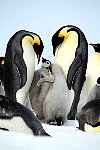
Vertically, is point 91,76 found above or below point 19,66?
below

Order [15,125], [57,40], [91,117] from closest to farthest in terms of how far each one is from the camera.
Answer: [15,125] → [91,117] → [57,40]

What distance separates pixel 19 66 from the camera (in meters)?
4.92

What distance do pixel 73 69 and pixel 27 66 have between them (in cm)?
52

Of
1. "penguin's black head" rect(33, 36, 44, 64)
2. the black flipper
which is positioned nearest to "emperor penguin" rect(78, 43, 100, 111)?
the black flipper

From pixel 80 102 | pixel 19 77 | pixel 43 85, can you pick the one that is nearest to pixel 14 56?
pixel 19 77

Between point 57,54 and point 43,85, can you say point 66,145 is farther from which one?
point 57,54

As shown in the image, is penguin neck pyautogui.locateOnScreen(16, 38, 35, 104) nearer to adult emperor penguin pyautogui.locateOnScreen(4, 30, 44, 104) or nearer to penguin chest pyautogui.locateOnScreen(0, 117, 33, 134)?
adult emperor penguin pyautogui.locateOnScreen(4, 30, 44, 104)

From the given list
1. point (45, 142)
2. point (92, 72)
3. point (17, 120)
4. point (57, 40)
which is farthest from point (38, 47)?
point (45, 142)

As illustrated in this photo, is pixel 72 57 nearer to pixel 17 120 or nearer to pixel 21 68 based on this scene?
pixel 21 68

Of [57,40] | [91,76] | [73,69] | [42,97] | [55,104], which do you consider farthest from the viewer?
[91,76]

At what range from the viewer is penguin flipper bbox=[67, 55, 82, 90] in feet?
16.1

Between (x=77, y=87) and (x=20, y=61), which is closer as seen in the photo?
(x=20, y=61)

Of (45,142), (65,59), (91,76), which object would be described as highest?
(65,59)

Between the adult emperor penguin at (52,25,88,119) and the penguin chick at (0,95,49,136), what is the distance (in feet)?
7.09
